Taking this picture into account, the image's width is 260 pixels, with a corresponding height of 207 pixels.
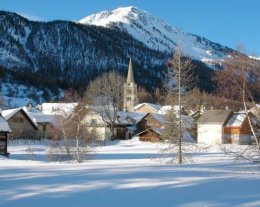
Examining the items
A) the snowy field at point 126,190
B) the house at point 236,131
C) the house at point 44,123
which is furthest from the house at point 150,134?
the snowy field at point 126,190

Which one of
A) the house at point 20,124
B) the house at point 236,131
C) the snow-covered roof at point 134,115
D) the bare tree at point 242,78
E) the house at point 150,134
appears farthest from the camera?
the snow-covered roof at point 134,115

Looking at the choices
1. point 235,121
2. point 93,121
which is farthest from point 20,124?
point 235,121

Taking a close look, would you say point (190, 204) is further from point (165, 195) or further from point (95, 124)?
point (95, 124)

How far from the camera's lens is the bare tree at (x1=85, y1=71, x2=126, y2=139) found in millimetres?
84562

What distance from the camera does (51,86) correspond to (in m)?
194

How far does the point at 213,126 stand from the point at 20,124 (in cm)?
3229

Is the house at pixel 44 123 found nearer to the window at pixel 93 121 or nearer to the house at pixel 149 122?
the window at pixel 93 121

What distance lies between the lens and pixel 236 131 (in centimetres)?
8069

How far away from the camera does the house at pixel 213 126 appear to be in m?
80.6

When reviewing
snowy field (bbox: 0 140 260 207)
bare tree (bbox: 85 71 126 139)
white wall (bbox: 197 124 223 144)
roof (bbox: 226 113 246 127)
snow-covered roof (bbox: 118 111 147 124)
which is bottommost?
snowy field (bbox: 0 140 260 207)

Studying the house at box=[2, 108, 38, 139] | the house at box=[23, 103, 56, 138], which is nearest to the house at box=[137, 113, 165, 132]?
the house at box=[23, 103, 56, 138]

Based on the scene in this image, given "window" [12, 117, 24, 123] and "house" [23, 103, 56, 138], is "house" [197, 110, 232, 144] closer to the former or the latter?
"house" [23, 103, 56, 138]

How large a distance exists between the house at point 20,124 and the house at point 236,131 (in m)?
32.1

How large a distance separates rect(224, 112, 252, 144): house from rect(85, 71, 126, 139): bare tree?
1959 cm
